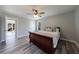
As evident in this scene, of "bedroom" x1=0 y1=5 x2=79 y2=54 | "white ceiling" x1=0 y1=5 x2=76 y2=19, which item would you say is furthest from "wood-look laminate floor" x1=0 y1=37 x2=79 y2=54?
"white ceiling" x1=0 y1=5 x2=76 y2=19

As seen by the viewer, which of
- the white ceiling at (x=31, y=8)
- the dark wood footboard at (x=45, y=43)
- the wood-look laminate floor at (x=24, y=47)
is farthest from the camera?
the dark wood footboard at (x=45, y=43)

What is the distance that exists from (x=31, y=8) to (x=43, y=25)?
0.67m

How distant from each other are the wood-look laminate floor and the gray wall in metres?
0.26

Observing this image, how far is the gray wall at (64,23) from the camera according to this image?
223 centimetres

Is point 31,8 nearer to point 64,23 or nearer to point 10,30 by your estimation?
point 10,30

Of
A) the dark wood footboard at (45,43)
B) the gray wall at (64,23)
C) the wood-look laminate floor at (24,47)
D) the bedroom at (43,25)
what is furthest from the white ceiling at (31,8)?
the wood-look laminate floor at (24,47)

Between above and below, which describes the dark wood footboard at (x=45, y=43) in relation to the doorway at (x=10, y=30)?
below

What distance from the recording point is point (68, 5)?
80.5 inches

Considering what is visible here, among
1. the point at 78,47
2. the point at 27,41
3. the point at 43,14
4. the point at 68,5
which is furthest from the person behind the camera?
the point at 27,41

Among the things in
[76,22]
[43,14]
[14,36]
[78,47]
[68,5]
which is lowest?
[78,47]

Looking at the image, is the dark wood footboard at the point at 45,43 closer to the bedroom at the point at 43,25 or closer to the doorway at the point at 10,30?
the bedroom at the point at 43,25
